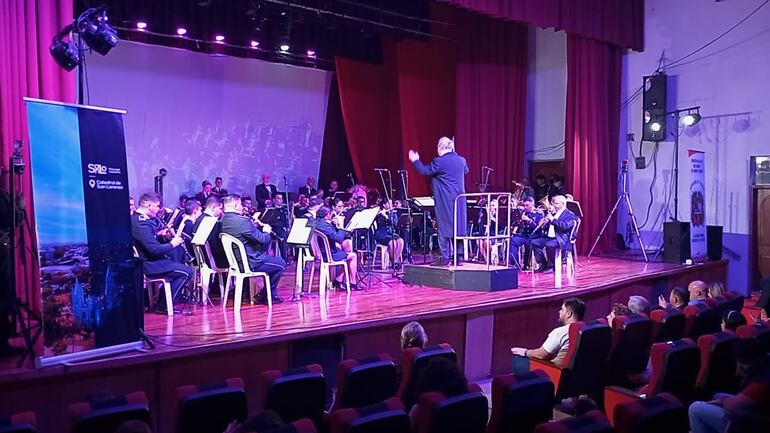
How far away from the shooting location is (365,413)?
2.77 metres

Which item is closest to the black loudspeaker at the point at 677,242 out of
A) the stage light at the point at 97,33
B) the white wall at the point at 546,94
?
the white wall at the point at 546,94

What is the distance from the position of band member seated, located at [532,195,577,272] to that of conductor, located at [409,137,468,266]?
6.88ft

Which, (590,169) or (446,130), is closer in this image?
(590,169)

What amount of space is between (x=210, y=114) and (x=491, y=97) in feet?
17.6

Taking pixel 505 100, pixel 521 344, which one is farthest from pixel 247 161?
pixel 521 344

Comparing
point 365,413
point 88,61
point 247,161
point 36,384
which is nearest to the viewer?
point 365,413

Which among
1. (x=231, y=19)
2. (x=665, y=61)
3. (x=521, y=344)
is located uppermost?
(x=231, y=19)

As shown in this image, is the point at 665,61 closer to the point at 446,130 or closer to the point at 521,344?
the point at 446,130

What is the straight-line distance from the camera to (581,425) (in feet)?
8.91

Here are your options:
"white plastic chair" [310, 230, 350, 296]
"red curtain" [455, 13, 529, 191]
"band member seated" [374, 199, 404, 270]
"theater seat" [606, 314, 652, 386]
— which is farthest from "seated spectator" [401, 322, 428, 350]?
"red curtain" [455, 13, 529, 191]

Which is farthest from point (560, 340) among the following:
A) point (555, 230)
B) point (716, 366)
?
point (555, 230)

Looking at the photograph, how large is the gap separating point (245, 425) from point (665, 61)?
1177cm

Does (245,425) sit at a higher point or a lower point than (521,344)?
higher

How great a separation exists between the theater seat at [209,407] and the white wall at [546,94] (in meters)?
11.4
